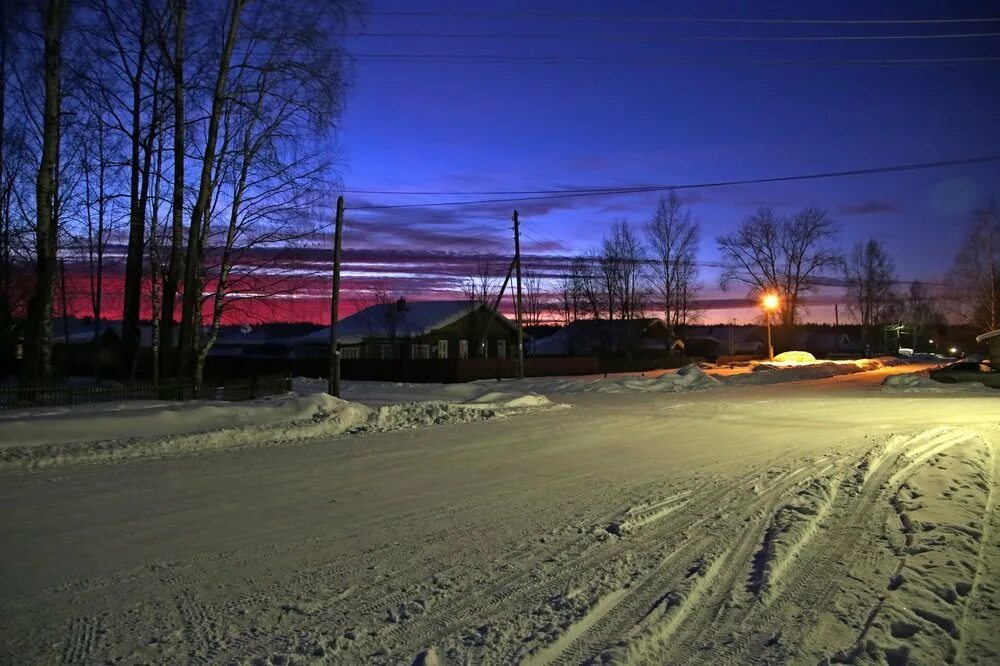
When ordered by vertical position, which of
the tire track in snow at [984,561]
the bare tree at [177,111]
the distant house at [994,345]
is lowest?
the tire track in snow at [984,561]

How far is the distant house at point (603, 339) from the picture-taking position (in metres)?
65.9

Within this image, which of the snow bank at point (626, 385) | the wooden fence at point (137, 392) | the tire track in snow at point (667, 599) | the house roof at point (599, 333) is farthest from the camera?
the house roof at point (599, 333)

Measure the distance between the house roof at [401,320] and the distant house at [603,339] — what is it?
1011 cm

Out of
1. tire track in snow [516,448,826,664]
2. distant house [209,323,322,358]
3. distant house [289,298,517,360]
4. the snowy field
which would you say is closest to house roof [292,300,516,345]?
distant house [289,298,517,360]

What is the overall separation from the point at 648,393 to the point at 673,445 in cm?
1647

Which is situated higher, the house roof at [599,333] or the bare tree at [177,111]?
the bare tree at [177,111]

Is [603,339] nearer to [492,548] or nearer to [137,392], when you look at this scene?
[137,392]

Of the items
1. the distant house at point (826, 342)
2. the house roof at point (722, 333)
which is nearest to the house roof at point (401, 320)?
the house roof at point (722, 333)

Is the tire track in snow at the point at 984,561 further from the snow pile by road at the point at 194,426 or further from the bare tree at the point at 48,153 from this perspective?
the bare tree at the point at 48,153

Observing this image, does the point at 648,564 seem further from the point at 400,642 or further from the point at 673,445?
the point at 673,445

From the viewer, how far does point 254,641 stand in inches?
176

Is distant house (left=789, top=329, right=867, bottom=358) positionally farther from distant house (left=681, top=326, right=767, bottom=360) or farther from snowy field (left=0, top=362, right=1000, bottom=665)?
snowy field (left=0, top=362, right=1000, bottom=665)

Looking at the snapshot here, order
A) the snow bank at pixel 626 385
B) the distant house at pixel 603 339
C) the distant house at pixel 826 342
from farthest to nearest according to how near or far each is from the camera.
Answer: the distant house at pixel 826 342
the distant house at pixel 603 339
the snow bank at pixel 626 385

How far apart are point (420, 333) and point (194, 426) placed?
34370mm
